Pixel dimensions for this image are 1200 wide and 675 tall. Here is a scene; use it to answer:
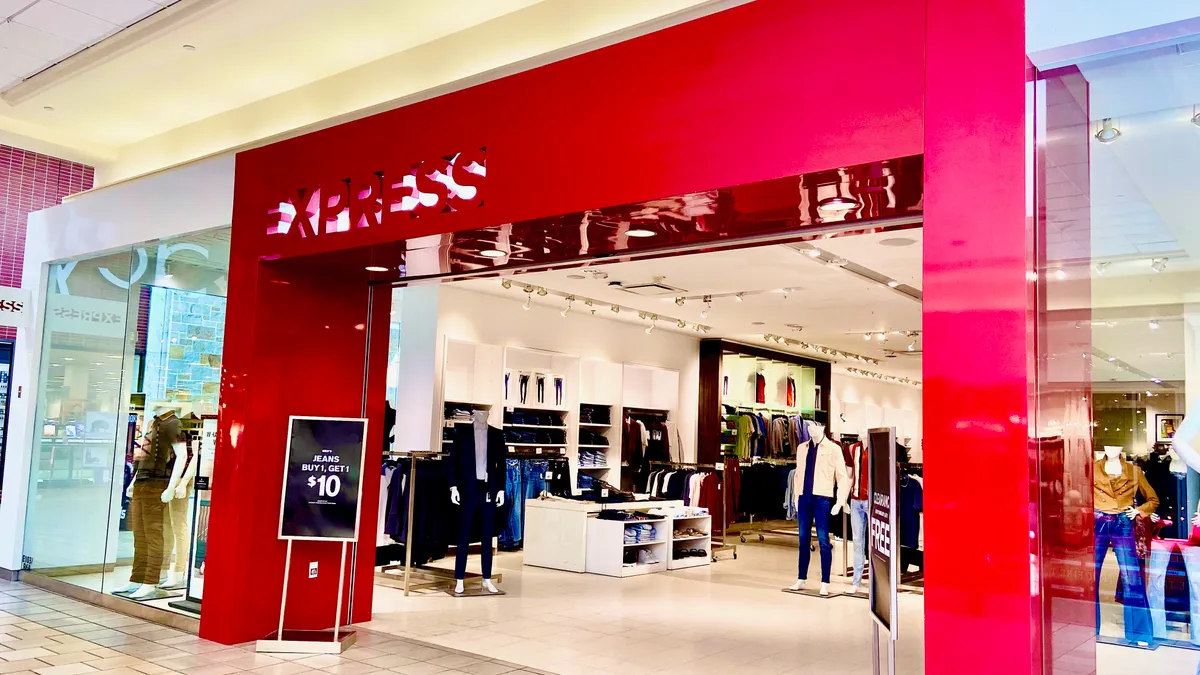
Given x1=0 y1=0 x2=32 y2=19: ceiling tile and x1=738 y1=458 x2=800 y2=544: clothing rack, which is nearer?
x1=0 y1=0 x2=32 y2=19: ceiling tile

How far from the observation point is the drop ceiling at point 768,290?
8.17 meters

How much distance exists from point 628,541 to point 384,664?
4.55m

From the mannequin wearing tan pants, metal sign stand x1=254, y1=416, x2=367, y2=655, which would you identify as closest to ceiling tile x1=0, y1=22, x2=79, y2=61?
metal sign stand x1=254, y1=416, x2=367, y2=655

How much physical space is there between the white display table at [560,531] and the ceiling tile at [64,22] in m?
6.21

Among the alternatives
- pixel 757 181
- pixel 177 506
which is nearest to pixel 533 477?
pixel 177 506

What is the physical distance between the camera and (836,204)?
13.6 ft

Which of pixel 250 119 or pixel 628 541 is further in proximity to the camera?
pixel 628 541

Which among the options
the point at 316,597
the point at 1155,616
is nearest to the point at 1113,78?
the point at 1155,616

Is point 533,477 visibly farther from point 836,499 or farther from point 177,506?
point 177,506

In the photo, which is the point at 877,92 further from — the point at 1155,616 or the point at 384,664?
the point at 384,664

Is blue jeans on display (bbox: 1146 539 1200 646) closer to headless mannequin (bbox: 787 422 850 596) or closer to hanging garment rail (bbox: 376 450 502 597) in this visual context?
headless mannequin (bbox: 787 422 850 596)

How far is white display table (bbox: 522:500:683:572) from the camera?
981 cm

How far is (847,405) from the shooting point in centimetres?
1922

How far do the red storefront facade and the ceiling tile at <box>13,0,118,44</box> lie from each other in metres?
1.28
